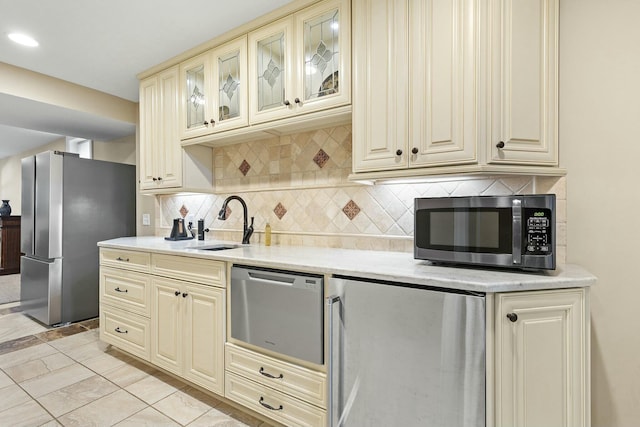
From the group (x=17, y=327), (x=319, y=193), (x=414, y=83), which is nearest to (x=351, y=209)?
(x=319, y=193)

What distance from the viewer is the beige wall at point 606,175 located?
145cm

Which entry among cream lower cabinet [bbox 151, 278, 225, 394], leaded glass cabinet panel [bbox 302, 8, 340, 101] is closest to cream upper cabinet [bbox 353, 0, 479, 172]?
leaded glass cabinet panel [bbox 302, 8, 340, 101]

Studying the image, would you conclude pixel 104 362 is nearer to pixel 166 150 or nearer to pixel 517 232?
pixel 166 150

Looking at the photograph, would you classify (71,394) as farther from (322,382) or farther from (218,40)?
(218,40)

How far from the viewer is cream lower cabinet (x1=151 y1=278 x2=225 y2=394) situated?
183 cm

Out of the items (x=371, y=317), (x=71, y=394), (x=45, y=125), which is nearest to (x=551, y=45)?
(x=371, y=317)

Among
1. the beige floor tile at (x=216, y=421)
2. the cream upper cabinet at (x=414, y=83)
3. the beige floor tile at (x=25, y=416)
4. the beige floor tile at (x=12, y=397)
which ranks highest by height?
the cream upper cabinet at (x=414, y=83)

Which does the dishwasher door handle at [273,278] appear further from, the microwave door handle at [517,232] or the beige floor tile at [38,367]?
the beige floor tile at [38,367]

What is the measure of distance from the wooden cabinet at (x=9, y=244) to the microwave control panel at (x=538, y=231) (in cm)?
788

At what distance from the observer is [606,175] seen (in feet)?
4.90

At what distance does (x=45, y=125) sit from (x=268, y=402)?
3935 mm

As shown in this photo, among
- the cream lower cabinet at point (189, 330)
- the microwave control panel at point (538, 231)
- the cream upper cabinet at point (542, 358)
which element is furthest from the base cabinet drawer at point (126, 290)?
the microwave control panel at point (538, 231)

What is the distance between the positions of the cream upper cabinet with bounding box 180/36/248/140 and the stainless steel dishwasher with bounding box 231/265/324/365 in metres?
1.15

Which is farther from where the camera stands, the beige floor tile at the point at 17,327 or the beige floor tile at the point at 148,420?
the beige floor tile at the point at 17,327
